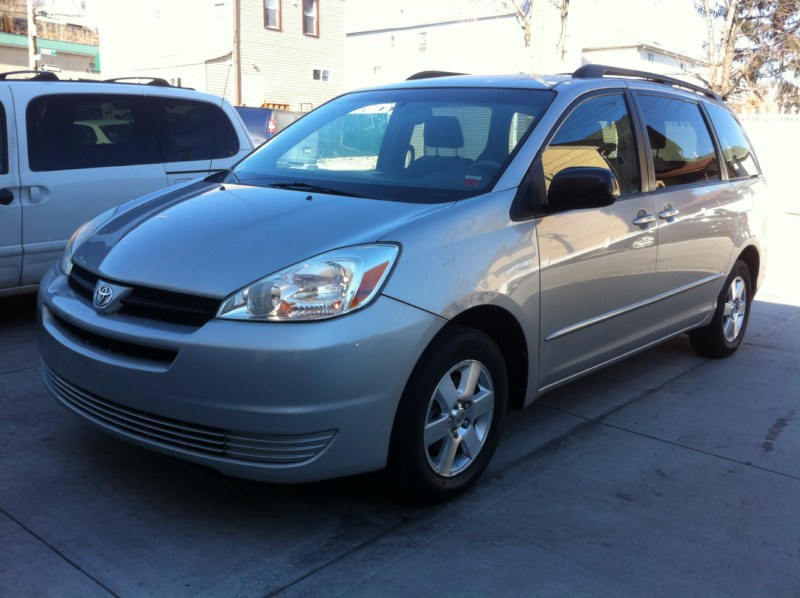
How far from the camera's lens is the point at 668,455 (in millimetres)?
4277

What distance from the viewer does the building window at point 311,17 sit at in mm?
31125

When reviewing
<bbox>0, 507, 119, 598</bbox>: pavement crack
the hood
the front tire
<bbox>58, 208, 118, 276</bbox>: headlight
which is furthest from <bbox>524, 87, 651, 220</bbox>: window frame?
<bbox>0, 507, 119, 598</bbox>: pavement crack

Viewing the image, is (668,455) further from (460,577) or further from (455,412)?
(460,577)

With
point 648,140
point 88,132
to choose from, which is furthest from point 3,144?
point 648,140

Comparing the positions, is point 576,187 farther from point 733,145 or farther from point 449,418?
point 733,145

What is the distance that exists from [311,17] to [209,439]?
3046 centimetres

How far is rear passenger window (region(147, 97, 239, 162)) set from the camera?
6.61 metres

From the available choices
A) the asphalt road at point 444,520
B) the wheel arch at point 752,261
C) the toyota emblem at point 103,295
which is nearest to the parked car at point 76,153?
the asphalt road at point 444,520

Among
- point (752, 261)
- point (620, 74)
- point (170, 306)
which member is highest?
point (620, 74)

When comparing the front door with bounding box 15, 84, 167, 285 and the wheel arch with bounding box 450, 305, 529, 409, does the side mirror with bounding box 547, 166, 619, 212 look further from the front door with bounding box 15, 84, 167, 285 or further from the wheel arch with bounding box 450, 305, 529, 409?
the front door with bounding box 15, 84, 167, 285

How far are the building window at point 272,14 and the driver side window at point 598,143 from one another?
2699cm

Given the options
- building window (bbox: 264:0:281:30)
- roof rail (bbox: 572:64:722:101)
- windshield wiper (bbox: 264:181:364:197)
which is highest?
building window (bbox: 264:0:281:30)

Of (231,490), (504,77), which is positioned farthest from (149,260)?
(504,77)

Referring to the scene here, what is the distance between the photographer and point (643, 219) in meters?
4.55
